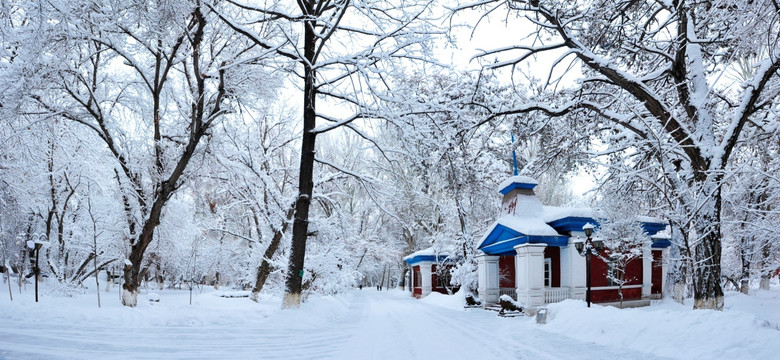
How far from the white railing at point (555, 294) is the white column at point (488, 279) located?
162 inches

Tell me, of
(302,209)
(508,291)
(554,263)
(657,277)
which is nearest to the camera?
(302,209)

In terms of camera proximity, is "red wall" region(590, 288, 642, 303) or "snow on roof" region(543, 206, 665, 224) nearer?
"snow on roof" region(543, 206, 665, 224)

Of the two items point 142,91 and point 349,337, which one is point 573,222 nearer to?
point 349,337

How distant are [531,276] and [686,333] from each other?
34.2ft

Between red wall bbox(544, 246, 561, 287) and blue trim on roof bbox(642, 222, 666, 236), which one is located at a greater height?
blue trim on roof bbox(642, 222, 666, 236)

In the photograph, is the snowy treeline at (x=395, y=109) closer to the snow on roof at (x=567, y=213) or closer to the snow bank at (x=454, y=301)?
the snow on roof at (x=567, y=213)

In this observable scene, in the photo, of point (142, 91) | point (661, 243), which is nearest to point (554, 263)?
point (661, 243)

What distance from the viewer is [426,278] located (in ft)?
118

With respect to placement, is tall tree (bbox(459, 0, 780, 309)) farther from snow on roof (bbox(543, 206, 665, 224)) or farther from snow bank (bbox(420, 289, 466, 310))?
snow bank (bbox(420, 289, 466, 310))

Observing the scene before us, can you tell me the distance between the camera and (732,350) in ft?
22.0

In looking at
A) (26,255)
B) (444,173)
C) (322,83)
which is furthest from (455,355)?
(26,255)

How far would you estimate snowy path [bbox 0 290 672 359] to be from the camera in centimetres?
627

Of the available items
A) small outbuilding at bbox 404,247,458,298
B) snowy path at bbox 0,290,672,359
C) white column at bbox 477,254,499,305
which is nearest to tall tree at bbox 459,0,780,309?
snowy path at bbox 0,290,672,359

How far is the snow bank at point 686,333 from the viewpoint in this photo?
6.78 meters
